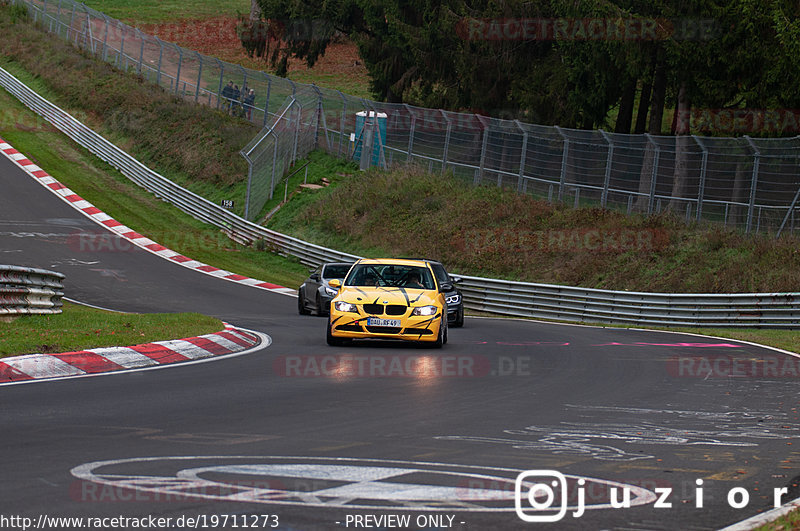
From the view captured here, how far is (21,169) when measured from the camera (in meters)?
43.3

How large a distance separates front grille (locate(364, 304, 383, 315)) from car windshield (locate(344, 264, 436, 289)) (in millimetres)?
921

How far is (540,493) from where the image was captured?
5.93 metres

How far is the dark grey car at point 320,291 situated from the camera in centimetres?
2358

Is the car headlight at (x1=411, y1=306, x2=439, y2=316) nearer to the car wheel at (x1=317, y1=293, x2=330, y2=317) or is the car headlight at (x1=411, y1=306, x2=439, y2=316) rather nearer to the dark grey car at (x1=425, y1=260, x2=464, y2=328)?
the dark grey car at (x1=425, y1=260, x2=464, y2=328)

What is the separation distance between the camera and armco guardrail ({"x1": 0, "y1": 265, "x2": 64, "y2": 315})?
15891 mm

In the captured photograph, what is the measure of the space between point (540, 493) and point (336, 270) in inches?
749

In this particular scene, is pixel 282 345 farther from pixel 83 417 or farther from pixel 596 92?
pixel 596 92

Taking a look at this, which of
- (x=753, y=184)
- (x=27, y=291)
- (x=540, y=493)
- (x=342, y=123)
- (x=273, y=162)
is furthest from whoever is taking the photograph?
(x=342, y=123)

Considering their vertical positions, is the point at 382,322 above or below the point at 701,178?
below

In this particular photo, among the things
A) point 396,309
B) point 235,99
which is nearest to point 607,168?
point 396,309

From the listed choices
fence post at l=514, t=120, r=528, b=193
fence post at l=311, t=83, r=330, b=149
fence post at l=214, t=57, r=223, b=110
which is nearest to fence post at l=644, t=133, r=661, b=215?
fence post at l=514, t=120, r=528, b=193

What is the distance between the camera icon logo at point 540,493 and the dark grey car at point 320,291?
17.1 metres

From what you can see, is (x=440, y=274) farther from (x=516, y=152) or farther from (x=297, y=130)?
(x=297, y=130)

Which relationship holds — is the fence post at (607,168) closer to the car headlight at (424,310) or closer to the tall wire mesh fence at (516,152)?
the tall wire mesh fence at (516,152)
